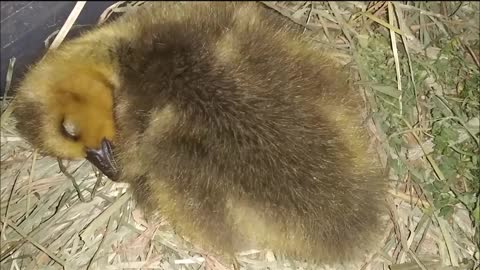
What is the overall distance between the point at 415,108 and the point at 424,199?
0.24 m

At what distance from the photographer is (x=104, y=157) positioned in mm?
1634

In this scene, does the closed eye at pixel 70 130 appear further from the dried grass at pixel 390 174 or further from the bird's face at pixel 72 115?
the dried grass at pixel 390 174

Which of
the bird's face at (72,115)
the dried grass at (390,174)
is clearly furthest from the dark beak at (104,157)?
the dried grass at (390,174)

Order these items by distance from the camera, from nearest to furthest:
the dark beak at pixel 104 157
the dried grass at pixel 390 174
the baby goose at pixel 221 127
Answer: the baby goose at pixel 221 127, the dark beak at pixel 104 157, the dried grass at pixel 390 174

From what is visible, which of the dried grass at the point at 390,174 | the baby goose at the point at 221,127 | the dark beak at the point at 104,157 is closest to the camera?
the baby goose at the point at 221,127

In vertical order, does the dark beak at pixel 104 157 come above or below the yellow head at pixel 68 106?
below

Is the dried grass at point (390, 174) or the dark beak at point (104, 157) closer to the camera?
the dark beak at point (104, 157)

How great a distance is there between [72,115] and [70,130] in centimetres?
4

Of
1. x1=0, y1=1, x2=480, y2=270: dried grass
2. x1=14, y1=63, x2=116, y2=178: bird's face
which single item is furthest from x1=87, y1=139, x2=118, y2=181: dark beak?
x1=0, y1=1, x2=480, y2=270: dried grass

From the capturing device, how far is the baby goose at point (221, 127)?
1492 millimetres

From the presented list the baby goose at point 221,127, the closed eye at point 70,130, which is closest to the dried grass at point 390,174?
the baby goose at point 221,127

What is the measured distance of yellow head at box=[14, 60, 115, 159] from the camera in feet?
5.12

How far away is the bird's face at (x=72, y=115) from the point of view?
1.56m

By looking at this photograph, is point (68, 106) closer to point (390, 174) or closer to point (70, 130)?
point (70, 130)
